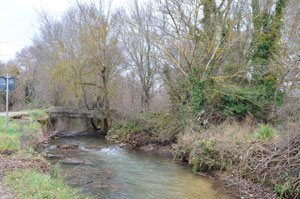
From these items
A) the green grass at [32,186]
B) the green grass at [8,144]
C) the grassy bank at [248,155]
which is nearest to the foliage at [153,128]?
the grassy bank at [248,155]

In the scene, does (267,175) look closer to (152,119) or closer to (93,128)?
(152,119)

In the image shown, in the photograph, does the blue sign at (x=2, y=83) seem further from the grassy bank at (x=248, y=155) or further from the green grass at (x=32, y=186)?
the grassy bank at (x=248, y=155)

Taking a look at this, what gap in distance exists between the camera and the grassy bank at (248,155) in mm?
7766

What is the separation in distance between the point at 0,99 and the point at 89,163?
56.3ft

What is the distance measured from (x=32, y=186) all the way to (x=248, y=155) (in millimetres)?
7276

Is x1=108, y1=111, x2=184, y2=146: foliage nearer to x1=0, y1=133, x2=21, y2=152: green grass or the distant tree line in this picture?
the distant tree line

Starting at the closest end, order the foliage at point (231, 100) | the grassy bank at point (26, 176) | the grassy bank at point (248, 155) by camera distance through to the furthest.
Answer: the grassy bank at point (26, 176), the grassy bank at point (248, 155), the foliage at point (231, 100)

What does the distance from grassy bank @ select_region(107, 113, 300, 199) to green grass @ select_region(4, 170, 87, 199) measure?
5.96 m

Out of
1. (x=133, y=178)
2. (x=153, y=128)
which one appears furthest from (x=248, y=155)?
(x=153, y=128)

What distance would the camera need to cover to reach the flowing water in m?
8.32

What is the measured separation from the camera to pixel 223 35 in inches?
612

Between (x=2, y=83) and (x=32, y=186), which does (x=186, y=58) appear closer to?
(x=2, y=83)

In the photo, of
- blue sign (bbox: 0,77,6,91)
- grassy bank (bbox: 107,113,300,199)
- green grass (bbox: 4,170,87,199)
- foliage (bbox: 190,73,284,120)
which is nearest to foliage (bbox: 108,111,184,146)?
grassy bank (bbox: 107,113,300,199)

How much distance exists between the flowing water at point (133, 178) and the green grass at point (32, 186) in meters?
2.43
